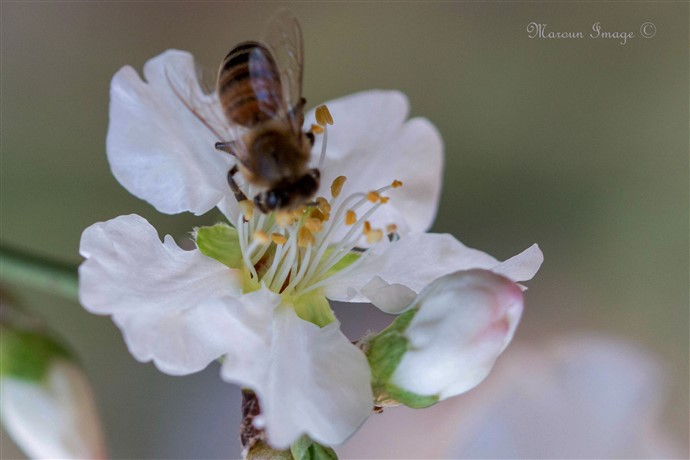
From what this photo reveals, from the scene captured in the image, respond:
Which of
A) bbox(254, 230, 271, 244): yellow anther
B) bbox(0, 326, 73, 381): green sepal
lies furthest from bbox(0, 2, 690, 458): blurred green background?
bbox(254, 230, 271, 244): yellow anther

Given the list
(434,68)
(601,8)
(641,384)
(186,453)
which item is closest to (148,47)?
(434,68)

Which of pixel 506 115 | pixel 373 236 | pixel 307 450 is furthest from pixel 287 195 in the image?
pixel 506 115

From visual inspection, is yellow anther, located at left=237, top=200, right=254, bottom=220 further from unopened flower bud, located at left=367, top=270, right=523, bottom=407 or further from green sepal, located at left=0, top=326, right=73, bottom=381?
green sepal, located at left=0, top=326, right=73, bottom=381

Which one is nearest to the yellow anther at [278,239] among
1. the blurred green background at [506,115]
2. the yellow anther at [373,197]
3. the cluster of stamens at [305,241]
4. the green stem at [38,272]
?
the cluster of stamens at [305,241]

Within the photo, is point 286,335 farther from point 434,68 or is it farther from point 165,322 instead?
point 434,68

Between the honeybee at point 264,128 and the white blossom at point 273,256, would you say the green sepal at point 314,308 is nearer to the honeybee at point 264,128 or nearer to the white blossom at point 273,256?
the white blossom at point 273,256

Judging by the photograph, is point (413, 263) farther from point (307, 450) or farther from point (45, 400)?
point (45, 400)
